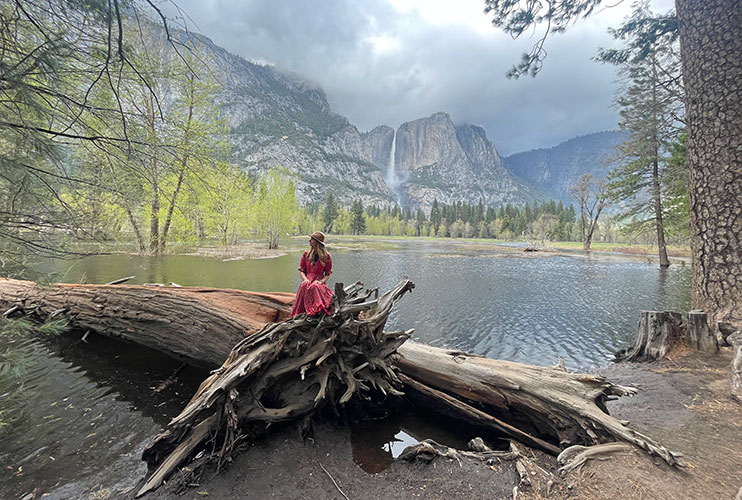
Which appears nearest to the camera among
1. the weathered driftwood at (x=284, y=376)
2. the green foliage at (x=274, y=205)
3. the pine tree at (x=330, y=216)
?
the weathered driftwood at (x=284, y=376)

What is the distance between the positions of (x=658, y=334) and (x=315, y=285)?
7.48m

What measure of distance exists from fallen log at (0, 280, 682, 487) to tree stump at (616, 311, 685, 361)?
10.9 feet

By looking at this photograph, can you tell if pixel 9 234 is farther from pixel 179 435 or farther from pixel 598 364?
pixel 598 364

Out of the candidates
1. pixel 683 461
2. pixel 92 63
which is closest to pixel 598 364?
pixel 683 461

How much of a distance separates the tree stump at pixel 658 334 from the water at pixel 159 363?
4.26ft

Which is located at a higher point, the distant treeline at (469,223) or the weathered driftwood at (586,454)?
the distant treeline at (469,223)

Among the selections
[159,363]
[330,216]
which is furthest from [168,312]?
[330,216]

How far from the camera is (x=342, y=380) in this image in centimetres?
402

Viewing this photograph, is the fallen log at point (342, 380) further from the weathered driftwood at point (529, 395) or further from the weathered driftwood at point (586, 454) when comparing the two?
the weathered driftwood at point (586, 454)

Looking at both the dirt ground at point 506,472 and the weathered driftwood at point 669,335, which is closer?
the dirt ground at point 506,472

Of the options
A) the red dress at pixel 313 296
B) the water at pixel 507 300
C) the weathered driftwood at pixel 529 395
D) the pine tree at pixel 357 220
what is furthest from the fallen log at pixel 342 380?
the pine tree at pixel 357 220

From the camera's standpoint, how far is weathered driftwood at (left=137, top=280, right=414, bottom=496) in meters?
3.26

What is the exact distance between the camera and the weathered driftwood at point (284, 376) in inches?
128

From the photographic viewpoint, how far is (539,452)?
360 cm
